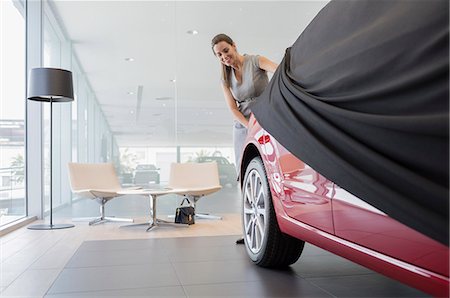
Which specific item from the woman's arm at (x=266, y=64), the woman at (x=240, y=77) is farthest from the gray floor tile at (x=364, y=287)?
the woman's arm at (x=266, y=64)

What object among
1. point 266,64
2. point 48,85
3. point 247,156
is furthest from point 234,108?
point 48,85

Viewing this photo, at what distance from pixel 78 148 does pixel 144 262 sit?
3.70 meters

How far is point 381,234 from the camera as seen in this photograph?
1184 millimetres

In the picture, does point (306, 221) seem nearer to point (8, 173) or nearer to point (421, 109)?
point (421, 109)

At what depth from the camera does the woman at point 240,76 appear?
9.77 feet

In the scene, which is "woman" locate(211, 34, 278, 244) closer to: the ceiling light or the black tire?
the black tire

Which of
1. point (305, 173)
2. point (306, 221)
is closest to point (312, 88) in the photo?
point (305, 173)

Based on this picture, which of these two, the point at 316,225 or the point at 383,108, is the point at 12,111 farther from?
the point at 383,108

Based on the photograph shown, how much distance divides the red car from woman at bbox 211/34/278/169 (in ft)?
1.80

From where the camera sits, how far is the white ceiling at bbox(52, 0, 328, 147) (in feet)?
19.5

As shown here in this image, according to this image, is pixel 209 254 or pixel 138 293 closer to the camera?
pixel 138 293


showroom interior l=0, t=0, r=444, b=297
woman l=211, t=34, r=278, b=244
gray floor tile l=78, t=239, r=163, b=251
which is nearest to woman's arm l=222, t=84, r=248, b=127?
woman l=211, t=34, r=278, b=244

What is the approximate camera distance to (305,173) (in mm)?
1621

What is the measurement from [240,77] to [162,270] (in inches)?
54.3
